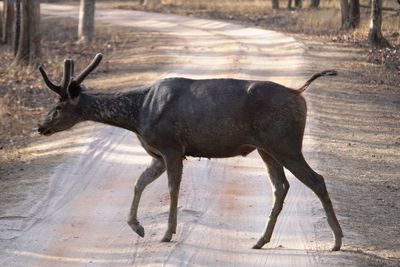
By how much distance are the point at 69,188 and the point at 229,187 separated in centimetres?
231

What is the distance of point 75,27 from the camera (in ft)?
122

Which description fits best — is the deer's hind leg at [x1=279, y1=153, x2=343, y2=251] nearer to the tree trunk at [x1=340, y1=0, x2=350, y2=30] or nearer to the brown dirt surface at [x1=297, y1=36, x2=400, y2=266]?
the brown dirt surface at [x1=297, y1=36, x2=400, y2=266]

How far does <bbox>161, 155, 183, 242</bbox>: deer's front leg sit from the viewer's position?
9.17m

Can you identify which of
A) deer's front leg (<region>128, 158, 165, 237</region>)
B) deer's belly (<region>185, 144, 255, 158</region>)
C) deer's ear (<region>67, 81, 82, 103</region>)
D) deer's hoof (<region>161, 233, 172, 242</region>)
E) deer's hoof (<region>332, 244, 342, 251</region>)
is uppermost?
deer's ear (<region>67, 81, 82, 103</region>)

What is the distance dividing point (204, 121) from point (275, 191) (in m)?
1.14

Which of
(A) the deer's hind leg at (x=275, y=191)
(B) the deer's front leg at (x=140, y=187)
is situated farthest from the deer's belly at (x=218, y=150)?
(B) the deer's front leg at (x=140, y=187)

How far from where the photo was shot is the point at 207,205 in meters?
11.1

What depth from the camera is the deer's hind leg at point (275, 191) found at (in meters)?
9.28

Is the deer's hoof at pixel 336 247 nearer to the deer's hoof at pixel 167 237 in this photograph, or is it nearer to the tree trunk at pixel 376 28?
the deer's hoof at pixel 167 237

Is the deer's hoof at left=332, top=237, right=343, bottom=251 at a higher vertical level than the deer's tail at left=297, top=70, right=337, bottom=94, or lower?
lower

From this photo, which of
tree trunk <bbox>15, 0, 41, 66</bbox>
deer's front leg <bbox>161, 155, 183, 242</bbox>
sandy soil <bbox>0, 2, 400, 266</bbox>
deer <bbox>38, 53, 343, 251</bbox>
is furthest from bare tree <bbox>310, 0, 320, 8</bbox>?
deer's front leg <bbox>161, 155, 183, 242</bbox>

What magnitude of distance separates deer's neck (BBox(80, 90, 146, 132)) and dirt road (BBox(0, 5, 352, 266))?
138 centimetres

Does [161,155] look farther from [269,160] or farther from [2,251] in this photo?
[2,251]

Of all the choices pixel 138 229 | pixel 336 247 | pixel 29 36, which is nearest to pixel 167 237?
pixel 138 229
